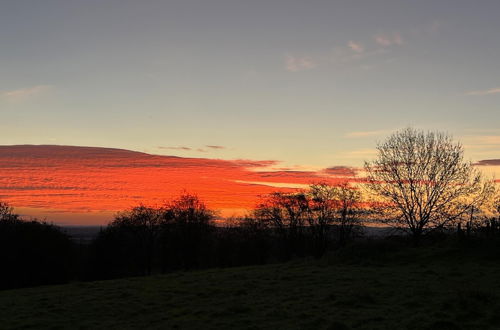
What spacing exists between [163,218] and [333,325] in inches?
2618

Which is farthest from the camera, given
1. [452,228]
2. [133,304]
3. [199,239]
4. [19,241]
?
[199,239]

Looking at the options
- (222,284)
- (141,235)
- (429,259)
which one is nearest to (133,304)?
(222,284)

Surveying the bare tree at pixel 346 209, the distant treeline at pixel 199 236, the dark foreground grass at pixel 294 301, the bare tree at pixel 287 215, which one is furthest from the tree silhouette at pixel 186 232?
the dark foreground grass at pixel 294 301

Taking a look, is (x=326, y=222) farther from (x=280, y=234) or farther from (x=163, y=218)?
(x=163, y=218)

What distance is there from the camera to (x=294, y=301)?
19.0 m

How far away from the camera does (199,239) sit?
7181cm

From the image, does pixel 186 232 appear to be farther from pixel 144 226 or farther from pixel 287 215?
pixel 287 215

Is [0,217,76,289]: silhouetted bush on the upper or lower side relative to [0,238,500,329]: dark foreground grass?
lower

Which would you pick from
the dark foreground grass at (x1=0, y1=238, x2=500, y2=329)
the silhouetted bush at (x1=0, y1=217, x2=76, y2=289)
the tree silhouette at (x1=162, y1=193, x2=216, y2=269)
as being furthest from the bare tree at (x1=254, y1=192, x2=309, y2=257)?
the dark foreground grass at (x1=0, y1=238, x2=500, y2=329)

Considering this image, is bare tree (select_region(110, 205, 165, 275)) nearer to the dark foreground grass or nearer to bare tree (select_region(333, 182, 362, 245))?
bare tree (select_region(333, 182, 362, 245))

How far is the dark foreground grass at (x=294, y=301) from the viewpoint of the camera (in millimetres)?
15250

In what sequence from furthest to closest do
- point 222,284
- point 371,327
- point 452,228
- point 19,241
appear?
point 19,241, point 452,228, point 222,284, point 371,327

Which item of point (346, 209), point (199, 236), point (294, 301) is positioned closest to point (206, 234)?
point (199, 236)

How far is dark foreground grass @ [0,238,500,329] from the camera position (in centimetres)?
1525
